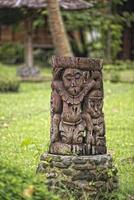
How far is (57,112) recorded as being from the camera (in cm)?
669

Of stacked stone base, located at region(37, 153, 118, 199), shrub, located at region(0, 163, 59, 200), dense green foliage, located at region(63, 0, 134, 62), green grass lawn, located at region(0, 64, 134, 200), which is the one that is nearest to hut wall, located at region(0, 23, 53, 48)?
dense green foliage, located at region(63, 0, 134, 62)

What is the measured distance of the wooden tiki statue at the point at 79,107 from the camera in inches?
259

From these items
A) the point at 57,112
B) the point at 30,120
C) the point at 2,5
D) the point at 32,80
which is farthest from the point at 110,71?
the point at 57,112

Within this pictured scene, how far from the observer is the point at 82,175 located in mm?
6484

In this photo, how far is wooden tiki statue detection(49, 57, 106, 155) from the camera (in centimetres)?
659

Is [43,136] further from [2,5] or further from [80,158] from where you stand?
[2,5]

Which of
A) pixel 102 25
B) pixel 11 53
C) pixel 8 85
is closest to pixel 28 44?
pixel 102 25

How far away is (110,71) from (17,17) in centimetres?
352

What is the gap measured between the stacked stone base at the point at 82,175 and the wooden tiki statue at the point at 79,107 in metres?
0.12

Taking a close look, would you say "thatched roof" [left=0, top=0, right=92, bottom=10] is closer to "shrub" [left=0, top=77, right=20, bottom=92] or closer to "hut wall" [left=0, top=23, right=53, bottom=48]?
"shrub" [left=0, top=77, right=20, bottom=92]

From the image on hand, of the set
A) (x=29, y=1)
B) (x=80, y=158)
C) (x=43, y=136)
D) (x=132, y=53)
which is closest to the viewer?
(x=80, y=158)

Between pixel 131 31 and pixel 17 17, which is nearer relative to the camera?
pixel 17 17

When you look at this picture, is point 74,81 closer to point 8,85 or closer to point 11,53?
point 8,85

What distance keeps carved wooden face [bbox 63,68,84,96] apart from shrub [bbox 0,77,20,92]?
1074 cm
